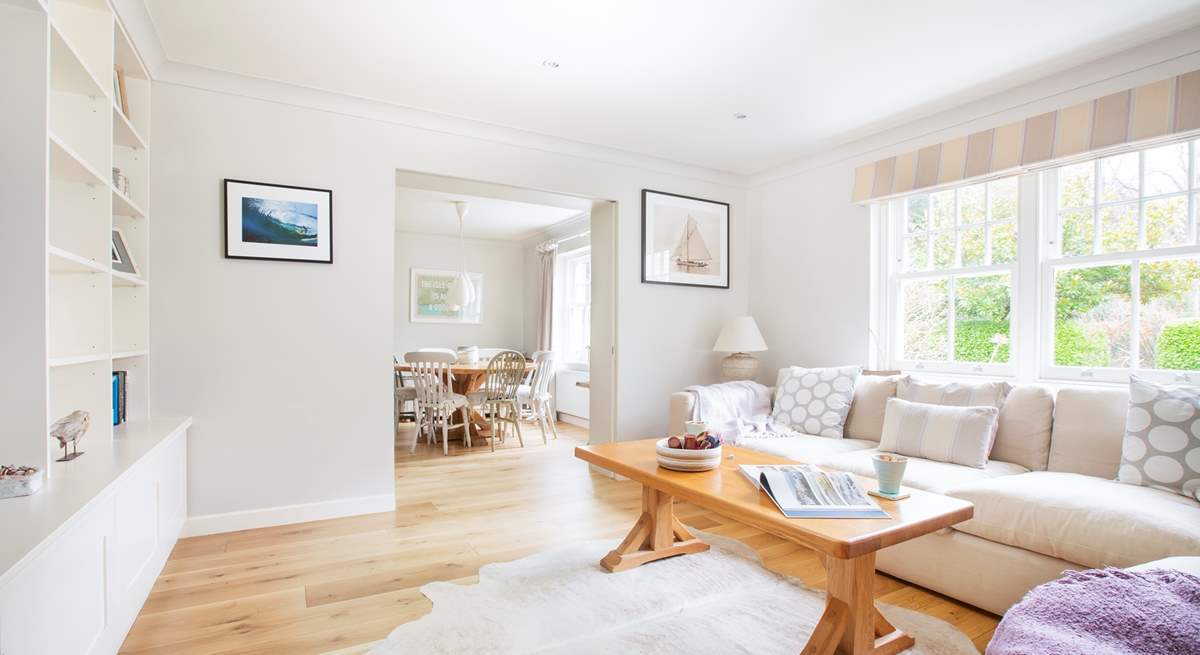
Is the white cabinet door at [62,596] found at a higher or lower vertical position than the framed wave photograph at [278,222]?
lower

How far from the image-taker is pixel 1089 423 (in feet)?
8.38

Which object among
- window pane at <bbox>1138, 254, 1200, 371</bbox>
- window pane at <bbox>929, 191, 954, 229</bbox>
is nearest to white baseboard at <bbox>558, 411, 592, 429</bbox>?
window pane at <bbox>929, 191, 954, 229</bbox>

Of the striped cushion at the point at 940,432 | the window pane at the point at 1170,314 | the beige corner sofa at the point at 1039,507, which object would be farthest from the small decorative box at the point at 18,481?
the window pane at the point at 1170,314

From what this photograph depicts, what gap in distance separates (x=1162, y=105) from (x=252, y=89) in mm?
4470

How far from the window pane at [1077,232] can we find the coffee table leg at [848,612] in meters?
2.36

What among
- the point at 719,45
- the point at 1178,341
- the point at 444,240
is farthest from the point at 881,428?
the point at 444,240

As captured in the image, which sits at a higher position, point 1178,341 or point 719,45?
point 719,45

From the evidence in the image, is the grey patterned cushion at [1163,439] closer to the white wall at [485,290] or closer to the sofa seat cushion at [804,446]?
the sofa seat cushion at [804,446]

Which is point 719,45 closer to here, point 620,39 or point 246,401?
point 620,39

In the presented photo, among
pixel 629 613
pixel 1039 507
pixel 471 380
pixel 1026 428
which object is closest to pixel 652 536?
pixel 629 613

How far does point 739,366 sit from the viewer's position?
435cm

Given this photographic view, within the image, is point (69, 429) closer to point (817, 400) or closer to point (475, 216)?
point (817, 400)

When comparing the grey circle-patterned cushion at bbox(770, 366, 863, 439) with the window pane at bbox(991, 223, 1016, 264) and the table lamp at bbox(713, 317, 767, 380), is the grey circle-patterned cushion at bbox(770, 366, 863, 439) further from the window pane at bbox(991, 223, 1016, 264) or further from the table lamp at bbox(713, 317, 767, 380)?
the window pane at bbox(991, 223, 1016, 264)

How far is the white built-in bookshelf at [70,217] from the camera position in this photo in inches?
64.4
